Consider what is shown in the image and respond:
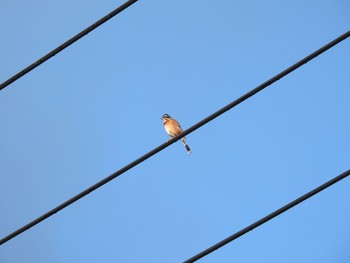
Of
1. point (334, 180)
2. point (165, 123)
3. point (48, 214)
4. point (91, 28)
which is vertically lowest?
point (334, 180)

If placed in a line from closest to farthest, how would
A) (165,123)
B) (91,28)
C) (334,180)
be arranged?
1. (334,180)
2. (91,28)
3. (165,123)

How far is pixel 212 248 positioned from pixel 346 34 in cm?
143

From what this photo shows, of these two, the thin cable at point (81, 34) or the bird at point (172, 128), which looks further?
the bird at point (172, 128)

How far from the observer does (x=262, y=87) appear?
4348 millimetres

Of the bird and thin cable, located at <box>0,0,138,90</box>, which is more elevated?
the bird

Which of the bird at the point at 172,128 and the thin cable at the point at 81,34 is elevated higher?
the bird at the point at 172,128

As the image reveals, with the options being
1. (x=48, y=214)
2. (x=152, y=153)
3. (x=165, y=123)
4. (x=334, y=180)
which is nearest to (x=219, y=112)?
(x=152, y=153)

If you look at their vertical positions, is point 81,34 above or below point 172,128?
below

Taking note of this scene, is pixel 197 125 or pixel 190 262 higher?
pixel 197 125

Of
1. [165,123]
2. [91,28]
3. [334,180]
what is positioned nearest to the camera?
[334,180]

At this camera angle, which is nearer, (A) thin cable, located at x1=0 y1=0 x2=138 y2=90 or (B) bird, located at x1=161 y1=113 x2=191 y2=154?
(A) thin cable, located at x1=0 y1=0 x2=138 y2=90

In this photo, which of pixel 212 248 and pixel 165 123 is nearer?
pixel 212 248

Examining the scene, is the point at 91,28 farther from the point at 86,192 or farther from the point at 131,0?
the point at 86,192

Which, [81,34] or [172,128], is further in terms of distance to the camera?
[172,128]
